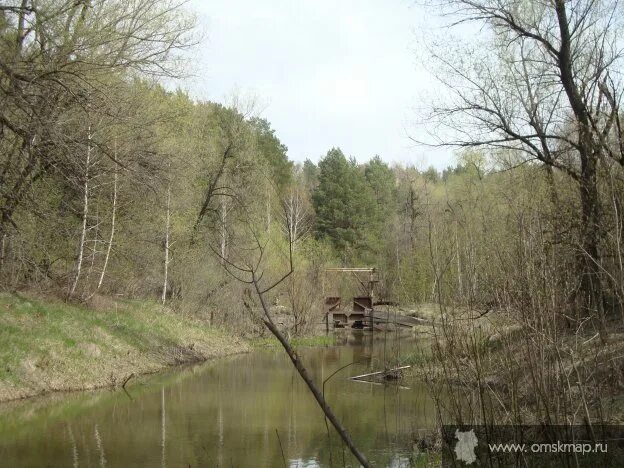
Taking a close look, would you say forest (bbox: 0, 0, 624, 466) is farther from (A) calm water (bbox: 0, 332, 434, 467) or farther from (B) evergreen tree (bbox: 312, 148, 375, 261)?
(B) evergreen tree (bbox: 312, 148, 375, 261)

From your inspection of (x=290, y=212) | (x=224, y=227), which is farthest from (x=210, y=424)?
(x=224, y=227)

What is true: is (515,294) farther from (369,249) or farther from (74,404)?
(369,249)

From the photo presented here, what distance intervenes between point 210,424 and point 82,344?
18.1 ft

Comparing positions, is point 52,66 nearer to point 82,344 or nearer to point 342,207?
point 82,344

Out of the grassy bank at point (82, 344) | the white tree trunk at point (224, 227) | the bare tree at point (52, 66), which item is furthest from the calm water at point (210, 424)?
the white tree trunk at point (224, 227)

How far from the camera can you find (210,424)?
10.9 metres

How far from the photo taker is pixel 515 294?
484cm

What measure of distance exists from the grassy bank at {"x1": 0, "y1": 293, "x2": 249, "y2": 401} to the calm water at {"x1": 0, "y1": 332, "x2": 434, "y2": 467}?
0.66 m

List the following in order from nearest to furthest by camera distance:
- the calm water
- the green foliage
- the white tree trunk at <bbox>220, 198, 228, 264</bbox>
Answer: the calm water < the white tree trunk at <bbox>220, 198, 228, 264</bbox> < the green foliage

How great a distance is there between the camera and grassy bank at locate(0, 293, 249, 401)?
13203 millimetres

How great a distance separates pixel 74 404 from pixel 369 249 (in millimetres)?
35336

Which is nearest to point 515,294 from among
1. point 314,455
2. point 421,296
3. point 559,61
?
point 421,296

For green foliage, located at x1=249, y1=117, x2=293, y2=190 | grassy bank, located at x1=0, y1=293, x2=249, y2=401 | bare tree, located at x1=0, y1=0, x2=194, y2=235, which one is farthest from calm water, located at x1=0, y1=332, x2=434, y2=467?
green foliage, located at x1=249, y1=117, x2=293, y2=190

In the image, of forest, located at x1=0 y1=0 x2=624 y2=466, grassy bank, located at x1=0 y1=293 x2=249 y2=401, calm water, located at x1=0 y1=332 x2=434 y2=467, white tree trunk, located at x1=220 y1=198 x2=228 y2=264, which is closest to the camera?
forest, located at x1=0 y1=0 x2=624 y2=466
